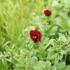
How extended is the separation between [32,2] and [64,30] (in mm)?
1084

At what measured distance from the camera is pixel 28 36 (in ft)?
6.91

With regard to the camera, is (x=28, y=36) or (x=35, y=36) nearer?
(x=35, y=36)

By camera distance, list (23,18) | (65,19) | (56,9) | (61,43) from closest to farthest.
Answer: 1. (61,43)
2. (65,19)
3. (56,9)
4. (23,18)

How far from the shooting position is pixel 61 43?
6.23ft

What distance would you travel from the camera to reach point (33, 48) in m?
2.08

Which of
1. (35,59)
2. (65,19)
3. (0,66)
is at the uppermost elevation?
(65,19)

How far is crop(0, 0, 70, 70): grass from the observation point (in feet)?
6.30

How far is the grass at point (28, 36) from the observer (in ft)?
6.30

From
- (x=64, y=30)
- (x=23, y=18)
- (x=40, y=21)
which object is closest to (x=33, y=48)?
(x=64, y=30)

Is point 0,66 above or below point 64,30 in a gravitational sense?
below

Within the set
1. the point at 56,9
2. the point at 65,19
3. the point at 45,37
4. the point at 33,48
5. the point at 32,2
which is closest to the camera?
the point at 33,48

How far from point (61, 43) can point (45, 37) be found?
387 millimetres

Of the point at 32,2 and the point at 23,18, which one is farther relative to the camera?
the point at 32,2

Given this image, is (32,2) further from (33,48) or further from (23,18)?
(33,48)
